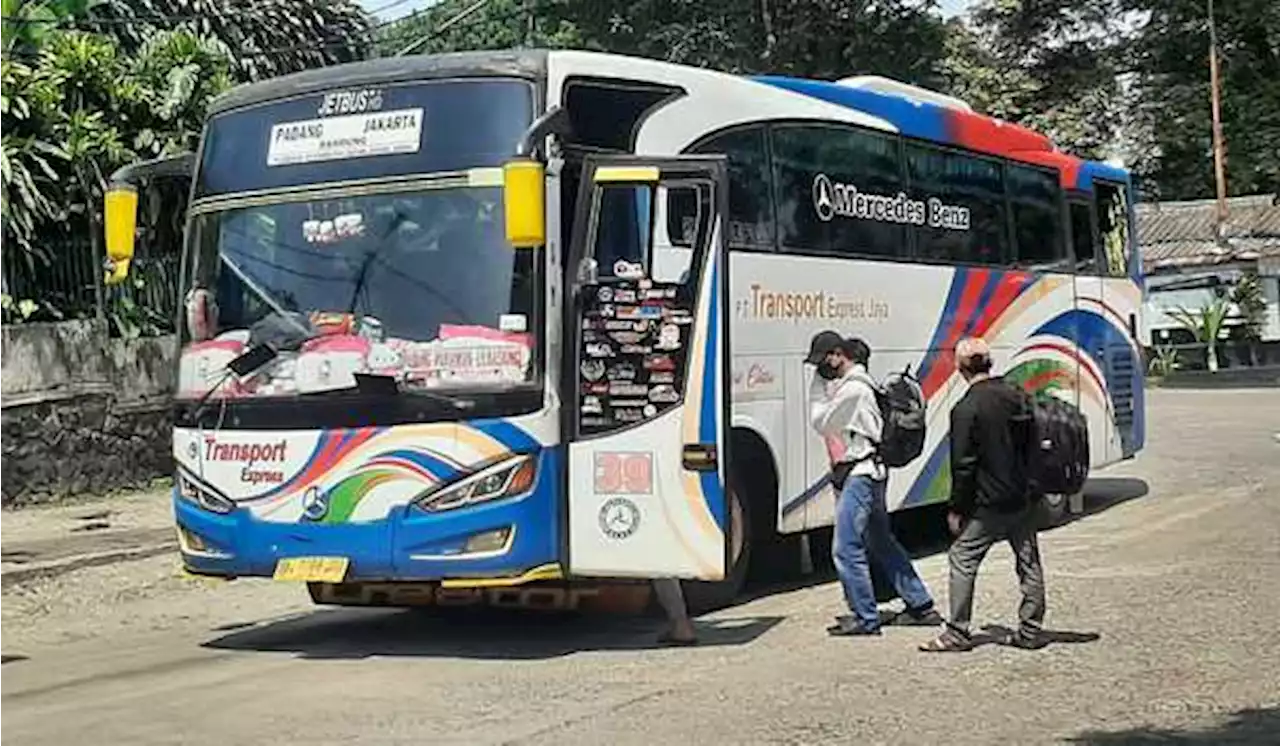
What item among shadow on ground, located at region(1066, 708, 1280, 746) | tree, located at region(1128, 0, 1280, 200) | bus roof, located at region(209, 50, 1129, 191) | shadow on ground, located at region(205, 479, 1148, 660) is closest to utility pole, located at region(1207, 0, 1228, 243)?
tree, located at region(1128, 0, 1280, 200)

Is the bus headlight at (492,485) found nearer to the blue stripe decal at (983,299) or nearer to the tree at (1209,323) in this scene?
the blue stripe decal at (983,299)

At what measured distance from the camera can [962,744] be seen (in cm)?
752

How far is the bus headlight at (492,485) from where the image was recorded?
985 cm

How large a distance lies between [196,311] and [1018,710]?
5.37 metres

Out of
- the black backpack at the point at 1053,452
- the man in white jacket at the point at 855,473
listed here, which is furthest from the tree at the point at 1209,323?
the black backpack at the point at 1053,452

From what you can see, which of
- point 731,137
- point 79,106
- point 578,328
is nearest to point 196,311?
point 578,328

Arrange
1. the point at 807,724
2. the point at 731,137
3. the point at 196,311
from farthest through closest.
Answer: the point at 731,137, the point at 196,311, the point at 807,724

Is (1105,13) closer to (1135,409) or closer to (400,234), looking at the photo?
(1135,409)

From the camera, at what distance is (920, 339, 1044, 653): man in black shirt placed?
9.56 metres

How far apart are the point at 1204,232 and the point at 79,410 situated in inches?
1621

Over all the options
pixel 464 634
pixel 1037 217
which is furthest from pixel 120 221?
pixel 1037 217

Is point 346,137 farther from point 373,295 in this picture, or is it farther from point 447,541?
point 447,541

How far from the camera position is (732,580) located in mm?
11852

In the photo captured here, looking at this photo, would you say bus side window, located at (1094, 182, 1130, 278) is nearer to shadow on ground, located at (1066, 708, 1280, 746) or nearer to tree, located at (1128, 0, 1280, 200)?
shadow on ground, located at (1066, 708, 1280, 746)
